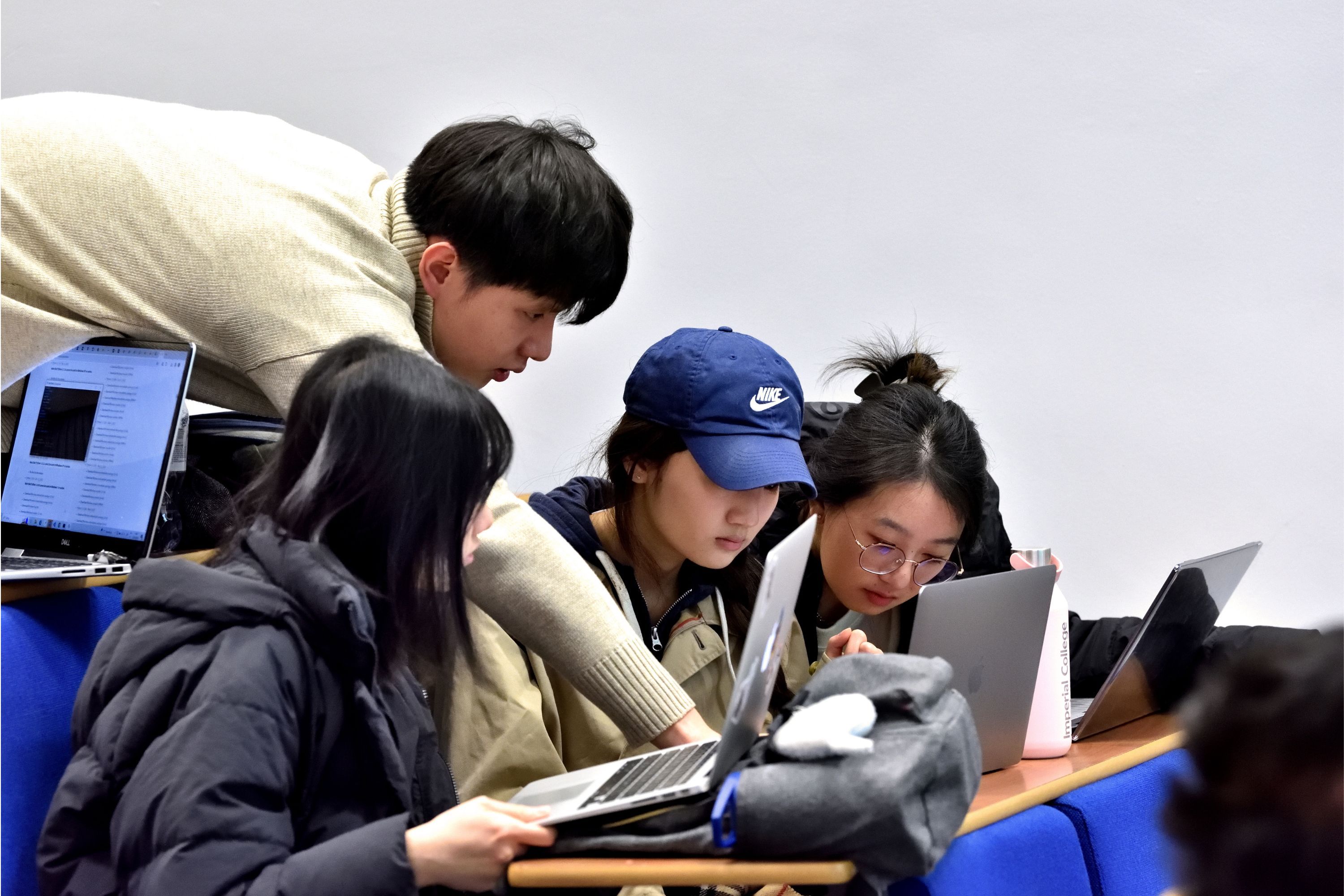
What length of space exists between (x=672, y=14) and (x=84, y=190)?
1.48 m

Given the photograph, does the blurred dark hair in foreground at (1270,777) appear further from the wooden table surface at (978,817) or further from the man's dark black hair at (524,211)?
the man's dark black hair at (524,211)

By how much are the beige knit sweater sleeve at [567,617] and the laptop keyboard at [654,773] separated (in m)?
0.11

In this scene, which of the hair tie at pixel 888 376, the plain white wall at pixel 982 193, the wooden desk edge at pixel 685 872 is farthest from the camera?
the plain white wall at pixel 982 193

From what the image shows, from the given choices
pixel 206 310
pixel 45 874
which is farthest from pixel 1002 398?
pixel 45 874

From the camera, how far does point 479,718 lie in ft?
4.59

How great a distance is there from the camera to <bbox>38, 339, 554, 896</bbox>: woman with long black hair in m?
0.92

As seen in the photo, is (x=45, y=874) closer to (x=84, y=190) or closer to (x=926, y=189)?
(x=84, y=190)

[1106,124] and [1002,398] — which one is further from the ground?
[1106,124]

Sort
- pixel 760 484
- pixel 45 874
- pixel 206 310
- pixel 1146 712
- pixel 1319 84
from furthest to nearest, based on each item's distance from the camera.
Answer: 1. pixel 1319 84
2. pixel 1146 712
3. pixel 760 484
4. pixel 206 310
5. pixel 45 874

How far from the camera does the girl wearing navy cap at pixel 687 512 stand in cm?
154

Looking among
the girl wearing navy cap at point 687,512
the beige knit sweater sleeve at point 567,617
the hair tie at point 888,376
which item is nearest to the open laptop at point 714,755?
the beige knit sweater sleeve at point 567,617

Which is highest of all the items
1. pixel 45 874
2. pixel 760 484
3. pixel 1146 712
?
pixel 760 484

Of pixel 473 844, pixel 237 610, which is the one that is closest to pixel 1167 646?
pixel 473 844

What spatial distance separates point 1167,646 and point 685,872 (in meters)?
1.01
